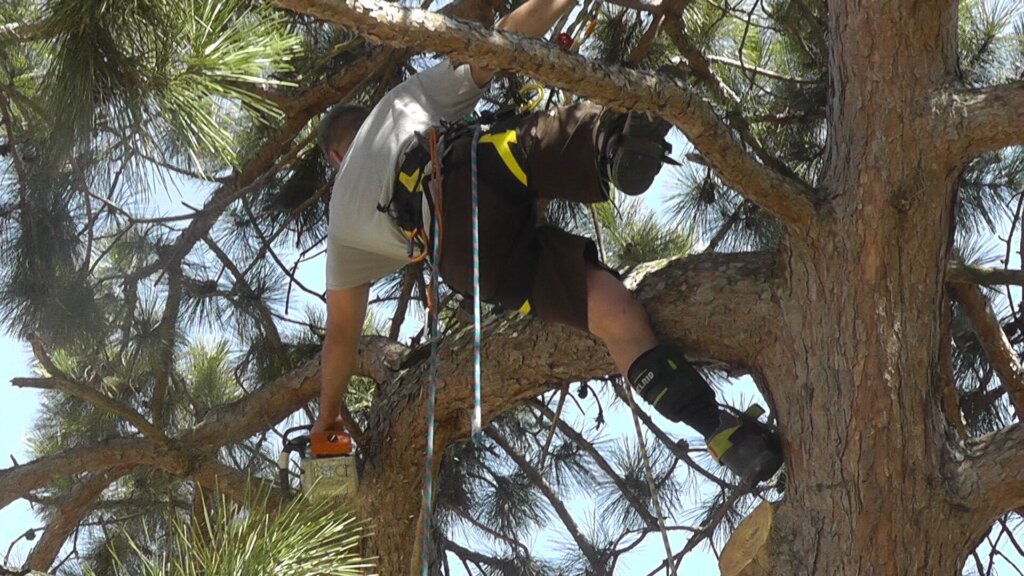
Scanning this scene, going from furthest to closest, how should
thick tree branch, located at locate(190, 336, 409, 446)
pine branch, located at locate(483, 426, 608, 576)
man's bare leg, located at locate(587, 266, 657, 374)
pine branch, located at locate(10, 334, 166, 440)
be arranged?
pine branch, located at locate(483, 426, 608, 576)
thick tree branch, located at locate(190, 336, 409, 446)
pine branch, located at locate(10, 334, 166, 440)
man's bare leg, located at locate(587, 266, 657, 374)

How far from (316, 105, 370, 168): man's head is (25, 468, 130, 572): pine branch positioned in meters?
0.86

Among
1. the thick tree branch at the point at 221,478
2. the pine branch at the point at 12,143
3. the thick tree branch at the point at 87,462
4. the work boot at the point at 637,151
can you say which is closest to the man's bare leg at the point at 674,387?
the work boot at the point at 637,151

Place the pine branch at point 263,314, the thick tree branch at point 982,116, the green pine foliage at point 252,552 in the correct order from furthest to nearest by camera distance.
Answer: the pine branch at point 263,314 < the thick tree branch at point 982,116 < the green pine foliage at point 252,552

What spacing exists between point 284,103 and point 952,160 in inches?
56.9

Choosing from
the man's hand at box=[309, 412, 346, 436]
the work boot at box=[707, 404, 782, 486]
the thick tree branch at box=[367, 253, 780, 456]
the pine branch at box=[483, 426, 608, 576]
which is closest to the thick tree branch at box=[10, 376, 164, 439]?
the man's hand at box=[309, 412, 346, 436]

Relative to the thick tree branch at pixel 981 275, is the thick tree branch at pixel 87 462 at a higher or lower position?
lower

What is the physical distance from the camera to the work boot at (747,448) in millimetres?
1875

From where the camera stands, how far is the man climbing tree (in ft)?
6.24

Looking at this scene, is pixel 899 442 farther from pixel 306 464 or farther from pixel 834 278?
pixel 306 464

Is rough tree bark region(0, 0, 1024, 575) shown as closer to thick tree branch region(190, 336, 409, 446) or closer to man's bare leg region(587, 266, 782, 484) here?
man's bare leg region(587, 266, 782, 484)

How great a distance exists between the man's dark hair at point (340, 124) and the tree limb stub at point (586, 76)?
89 cm

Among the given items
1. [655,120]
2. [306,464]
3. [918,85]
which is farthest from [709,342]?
[306,464]

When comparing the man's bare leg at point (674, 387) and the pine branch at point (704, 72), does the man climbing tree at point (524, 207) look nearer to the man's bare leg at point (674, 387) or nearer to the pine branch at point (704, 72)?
the man's bare leg at point (674, 387)

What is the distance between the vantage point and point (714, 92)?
2.75 meters
